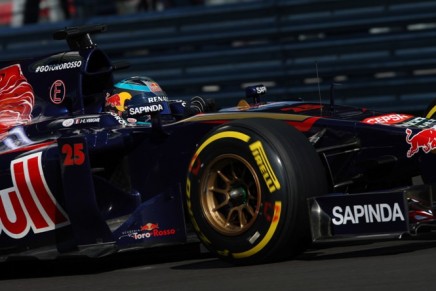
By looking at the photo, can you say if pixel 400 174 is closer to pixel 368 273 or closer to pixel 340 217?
pixel 340 217

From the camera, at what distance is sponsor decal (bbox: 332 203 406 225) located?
18.4 feet

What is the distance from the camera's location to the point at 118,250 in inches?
255

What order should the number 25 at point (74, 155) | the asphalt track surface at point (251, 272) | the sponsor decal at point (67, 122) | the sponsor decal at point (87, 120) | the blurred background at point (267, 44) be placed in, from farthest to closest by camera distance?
the blurred background at point (267, 44) < the sponsor decal at point (67, 122) < the sponsor decal at point (87, 120) < the number 25 at point (74, 155) < the asphalt track surface at point (251, 272)

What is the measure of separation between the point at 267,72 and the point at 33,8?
3.82m

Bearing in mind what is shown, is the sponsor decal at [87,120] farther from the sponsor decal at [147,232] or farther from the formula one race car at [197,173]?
the sponsor decal at [147,232]

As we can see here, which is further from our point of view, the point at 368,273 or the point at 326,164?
the point at 326,164

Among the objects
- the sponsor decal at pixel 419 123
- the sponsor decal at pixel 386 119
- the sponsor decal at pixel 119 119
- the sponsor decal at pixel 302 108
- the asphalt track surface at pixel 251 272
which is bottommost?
the asphalt track surface at pixel 251 272

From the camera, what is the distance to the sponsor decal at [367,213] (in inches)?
220

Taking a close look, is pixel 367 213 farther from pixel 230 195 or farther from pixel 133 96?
pixel 133 96

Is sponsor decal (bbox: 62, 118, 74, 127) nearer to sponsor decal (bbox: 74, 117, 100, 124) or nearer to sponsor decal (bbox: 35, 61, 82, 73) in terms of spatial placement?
sponsor decal (bbox: 74, 117, 100, 124)

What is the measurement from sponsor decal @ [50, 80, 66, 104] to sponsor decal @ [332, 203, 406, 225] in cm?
252

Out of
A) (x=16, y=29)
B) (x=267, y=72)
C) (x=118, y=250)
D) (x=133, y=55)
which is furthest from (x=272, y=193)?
(x=16, y=29)

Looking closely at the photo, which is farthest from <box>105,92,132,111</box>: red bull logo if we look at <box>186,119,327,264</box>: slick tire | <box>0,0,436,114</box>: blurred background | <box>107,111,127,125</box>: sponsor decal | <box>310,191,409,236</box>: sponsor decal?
<box>0,0,436,114</box>: blurred background

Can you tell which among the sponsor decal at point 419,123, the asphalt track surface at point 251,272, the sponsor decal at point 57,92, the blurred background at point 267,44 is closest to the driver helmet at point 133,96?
the sponsor decal at point 57,92
